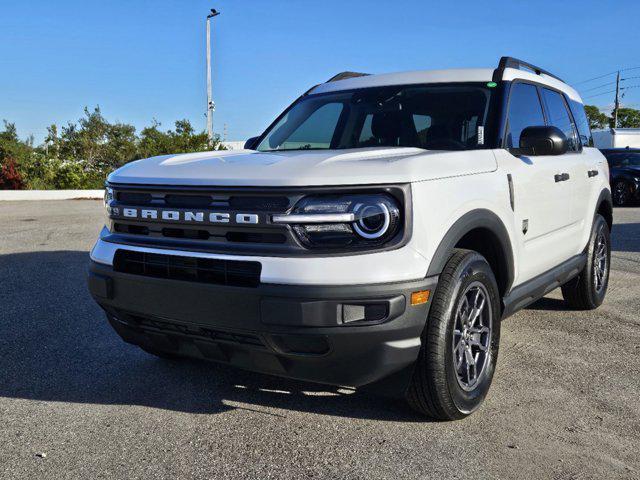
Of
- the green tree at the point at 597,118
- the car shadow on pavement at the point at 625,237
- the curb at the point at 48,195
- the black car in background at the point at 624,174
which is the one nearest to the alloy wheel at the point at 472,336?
the car shadow on pavement at the point at 625,237

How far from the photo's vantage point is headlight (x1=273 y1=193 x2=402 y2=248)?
2.79m

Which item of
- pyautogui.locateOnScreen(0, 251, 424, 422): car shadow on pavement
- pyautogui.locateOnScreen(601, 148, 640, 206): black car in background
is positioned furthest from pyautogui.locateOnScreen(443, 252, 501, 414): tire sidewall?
pyautogui.locateOnScreen(601, 148, 640, 206): black car in background

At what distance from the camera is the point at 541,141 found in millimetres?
3809

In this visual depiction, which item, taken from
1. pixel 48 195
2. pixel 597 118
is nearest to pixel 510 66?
pixel 48 195

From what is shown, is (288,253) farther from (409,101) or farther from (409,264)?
(409,101)

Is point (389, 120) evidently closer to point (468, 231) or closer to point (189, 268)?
point (468, 231)

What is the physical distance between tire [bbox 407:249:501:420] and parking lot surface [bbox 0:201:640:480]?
128mm

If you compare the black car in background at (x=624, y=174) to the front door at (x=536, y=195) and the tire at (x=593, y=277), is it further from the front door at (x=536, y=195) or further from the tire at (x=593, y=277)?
the front door at (x=536, y=195)

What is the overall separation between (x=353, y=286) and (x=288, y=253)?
0.32m

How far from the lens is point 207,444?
3.05 metres

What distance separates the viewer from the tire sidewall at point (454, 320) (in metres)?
3.09

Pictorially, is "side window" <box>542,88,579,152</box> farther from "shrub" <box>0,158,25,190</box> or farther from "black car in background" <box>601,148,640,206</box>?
"shrub" <box>0,158,25,190</box>

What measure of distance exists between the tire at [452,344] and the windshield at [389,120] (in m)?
0.95

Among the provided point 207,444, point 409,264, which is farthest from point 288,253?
point 207,444
